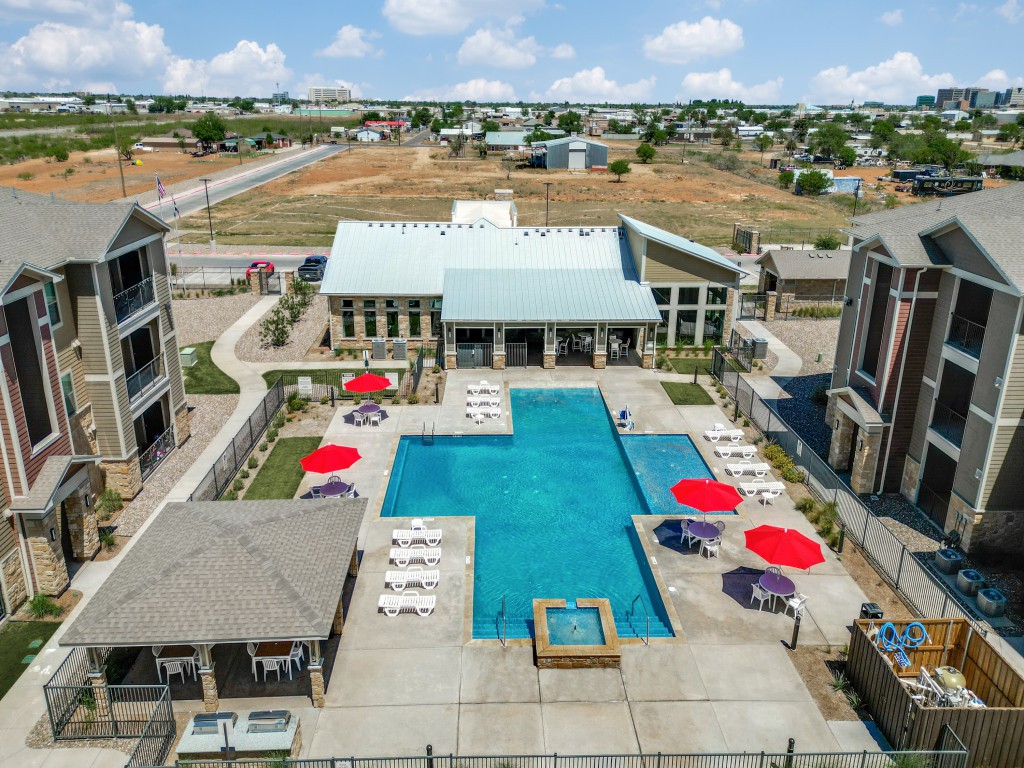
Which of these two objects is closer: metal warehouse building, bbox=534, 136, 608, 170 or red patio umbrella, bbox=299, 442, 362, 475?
red patio umbrella, bbox=299, 442, 362, 475

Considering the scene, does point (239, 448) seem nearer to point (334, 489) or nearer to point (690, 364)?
point (334, 489)

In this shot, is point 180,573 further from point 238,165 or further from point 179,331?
point 238,165

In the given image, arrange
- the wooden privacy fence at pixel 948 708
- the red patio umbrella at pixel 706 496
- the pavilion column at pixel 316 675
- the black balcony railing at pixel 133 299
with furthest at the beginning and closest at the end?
the black balcony railing at pixel 133 299 → the red patio umbrella at pixel 706 496 → the pavilion column at pixel 316 675 → the wooden privacy fence at pixel 948 708

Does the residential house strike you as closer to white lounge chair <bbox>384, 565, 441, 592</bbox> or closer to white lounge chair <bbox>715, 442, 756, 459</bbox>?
white lounge chair <bbox>715, 442, 756, 459</bbox>

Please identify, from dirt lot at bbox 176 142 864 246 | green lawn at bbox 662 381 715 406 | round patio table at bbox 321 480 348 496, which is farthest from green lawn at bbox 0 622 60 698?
dirt lot at bbox 176 142 864 246

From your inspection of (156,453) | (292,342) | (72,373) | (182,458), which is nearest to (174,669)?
(72,373)

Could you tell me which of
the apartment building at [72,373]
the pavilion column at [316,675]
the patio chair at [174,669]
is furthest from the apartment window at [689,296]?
the patio chair at [174,669]

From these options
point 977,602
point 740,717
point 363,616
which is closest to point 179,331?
point 363,616

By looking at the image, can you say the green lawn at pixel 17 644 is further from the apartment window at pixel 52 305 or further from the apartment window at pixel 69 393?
the apartment window at pixel 52 305
